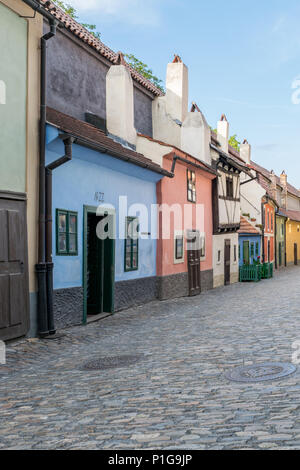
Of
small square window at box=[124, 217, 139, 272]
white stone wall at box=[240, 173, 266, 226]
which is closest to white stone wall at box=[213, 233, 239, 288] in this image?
white stone wall at box=[240, 173, 266, 226]

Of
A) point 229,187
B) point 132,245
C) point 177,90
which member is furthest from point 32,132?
point 229,187

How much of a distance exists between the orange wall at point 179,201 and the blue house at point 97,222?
1.16ft

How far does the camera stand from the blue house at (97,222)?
1021 cm

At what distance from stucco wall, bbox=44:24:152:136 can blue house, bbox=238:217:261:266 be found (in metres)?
15.5

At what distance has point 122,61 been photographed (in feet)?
54.6

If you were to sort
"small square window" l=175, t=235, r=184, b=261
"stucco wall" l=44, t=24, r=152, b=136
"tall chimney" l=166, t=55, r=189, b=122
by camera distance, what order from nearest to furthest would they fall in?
"stucco wall" l=44, t=24, r=152, b=136 → "small square window" l=175, t=235, r=184, b=261 → "tall chimney" l=166, t=55, r=189, b=122

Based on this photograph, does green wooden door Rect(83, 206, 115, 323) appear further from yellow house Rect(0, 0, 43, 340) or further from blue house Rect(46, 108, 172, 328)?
yellow house Rect(0, 0, 43, 340)

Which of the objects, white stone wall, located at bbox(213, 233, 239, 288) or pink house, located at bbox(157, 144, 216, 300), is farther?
white stone wall, located at bbox(213, 233, 239, 288)

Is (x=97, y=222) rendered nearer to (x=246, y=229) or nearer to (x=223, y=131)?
(x=223, y=131)

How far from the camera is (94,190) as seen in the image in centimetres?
1189

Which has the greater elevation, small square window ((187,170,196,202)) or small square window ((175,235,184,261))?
small square window ((187,170,196,202))

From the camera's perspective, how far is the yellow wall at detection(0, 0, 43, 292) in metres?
9.26
